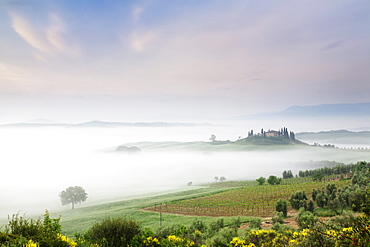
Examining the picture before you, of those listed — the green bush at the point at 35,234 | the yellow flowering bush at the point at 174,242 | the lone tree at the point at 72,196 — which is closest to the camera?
the green bush at the point at 35,234

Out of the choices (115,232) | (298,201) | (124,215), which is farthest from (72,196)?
(115,232)

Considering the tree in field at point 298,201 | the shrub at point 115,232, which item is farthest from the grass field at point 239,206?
the shrub at point 115,232

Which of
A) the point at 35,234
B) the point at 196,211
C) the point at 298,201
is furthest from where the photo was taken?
the point at 196,211

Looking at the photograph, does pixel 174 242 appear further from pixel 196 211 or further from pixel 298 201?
pixel 196 211

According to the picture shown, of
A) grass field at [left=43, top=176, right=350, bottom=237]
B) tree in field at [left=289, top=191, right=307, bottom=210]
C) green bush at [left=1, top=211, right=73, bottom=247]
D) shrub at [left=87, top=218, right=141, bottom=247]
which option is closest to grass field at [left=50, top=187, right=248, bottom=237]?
grass field at [left=43, top=176, right=350, bottom=237]

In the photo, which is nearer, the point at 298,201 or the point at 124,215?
the point at 298,201

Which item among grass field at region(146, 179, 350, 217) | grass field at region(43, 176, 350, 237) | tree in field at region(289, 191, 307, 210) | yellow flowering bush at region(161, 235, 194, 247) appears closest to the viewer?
yellow flowering bush at region(161, 235, 194, 247)

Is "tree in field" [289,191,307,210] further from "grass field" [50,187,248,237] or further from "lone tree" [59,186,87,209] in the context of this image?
"lone tree" [59,186,87,209]

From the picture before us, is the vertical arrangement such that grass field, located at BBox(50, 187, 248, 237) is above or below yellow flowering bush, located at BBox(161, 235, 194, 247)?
below

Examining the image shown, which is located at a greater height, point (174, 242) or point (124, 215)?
point (174, 242)

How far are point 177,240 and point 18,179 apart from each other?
23956 centimetres

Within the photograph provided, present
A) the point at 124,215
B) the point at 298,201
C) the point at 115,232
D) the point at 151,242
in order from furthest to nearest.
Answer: the point at 124,215
the point at 298,201
the point at 115,232
the point at 151,242

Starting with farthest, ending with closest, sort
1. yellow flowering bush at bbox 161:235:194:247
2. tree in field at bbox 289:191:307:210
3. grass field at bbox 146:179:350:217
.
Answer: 1. grass field at bbox 146:179:350:217
2. tree in field at bbox 289:191:307:210
3. yellow flowering bush at bbox 161:235:194:247

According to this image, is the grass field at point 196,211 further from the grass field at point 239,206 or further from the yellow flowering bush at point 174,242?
the yellow flowering bush at point 174,242
